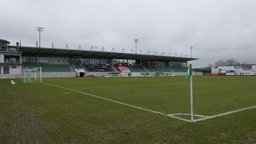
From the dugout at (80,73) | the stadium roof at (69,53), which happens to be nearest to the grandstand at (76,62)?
the stadium roof at (69,53)

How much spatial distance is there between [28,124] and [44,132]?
4.35 ft

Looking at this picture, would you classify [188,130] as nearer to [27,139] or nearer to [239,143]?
[239,143]

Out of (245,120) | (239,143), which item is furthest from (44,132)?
(245,120)

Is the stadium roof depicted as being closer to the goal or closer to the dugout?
the dugout

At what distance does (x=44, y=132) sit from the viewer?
5.72m

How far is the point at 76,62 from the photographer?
2953 inches

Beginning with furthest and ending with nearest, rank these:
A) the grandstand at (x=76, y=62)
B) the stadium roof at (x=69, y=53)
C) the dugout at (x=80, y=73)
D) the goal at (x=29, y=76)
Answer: the dugout at (x=80, y=73) → the stadium roof at (x=69, y=53) → the grandstand at (x=76, y=62) → the goal at (x=29, y=76)

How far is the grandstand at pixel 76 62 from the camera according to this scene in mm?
55844

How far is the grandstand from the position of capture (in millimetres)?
55844

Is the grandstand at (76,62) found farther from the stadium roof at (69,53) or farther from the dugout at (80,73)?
the dugout at (80,73)

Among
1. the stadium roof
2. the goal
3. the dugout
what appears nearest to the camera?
the goal

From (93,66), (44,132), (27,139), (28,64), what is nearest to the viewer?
(27,139)

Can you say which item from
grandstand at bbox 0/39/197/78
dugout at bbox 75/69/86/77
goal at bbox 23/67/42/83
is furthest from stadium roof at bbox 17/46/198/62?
goal at bbox 23/67/42/83

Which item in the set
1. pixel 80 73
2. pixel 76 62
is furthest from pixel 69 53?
pixel 80 73
